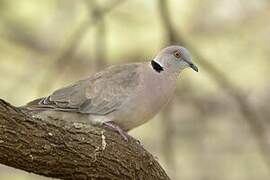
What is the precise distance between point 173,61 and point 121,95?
0.32 metres

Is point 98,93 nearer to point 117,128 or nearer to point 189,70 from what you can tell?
point 117,128

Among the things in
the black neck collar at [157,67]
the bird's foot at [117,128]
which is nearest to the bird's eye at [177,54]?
the black neck collar at [157,67]

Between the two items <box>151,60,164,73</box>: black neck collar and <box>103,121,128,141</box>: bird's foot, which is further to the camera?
<box>151,60,164,73</box>: black neck collar

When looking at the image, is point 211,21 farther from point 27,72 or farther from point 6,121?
point 6,121

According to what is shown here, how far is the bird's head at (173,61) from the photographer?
13.2 ft

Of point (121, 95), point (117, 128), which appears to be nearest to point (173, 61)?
point (121, 95)

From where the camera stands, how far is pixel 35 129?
3.18m

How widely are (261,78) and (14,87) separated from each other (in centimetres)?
263

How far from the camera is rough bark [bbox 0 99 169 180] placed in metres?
3.11

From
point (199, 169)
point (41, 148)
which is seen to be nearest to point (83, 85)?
point (41, 148)

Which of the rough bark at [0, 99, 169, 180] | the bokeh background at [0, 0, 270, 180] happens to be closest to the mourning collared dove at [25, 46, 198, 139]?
the rough bark at [0, 99, 169, 180]

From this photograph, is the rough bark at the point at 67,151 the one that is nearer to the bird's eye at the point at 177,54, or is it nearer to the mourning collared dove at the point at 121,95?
the mourning collared dove at the point at 121,95

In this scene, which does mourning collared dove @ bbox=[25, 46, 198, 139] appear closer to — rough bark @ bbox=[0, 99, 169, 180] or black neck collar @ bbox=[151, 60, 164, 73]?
black neck collar @ bbox=[151, 60, 164, 73]

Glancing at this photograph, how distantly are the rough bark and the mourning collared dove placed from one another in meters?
0.22
